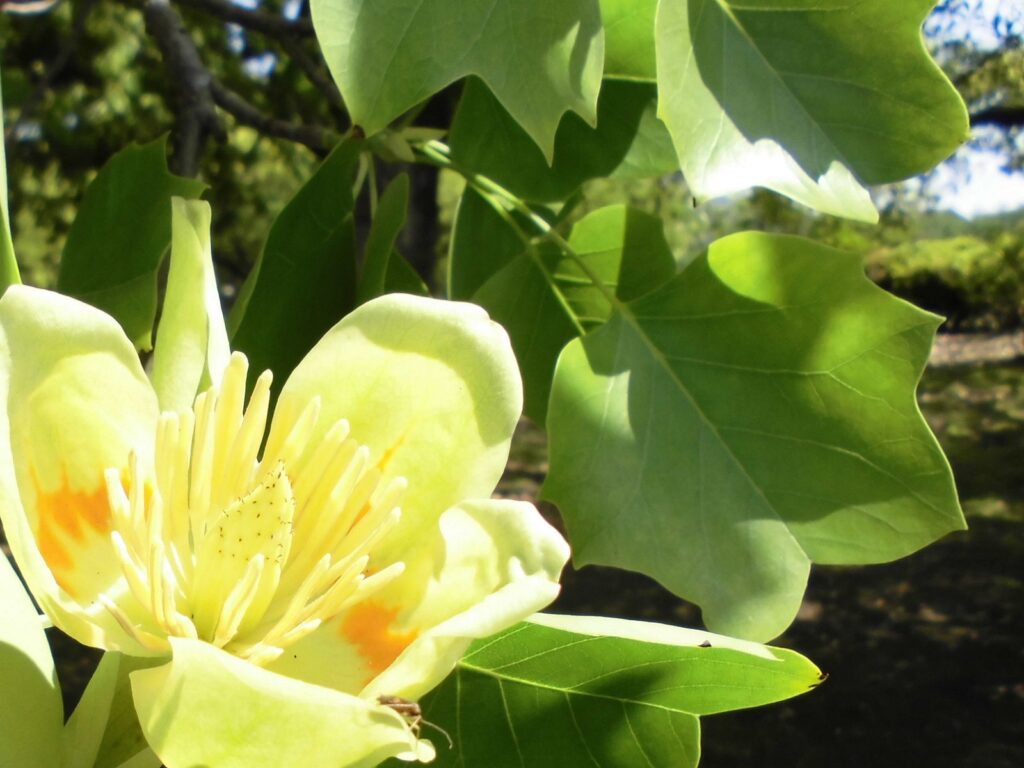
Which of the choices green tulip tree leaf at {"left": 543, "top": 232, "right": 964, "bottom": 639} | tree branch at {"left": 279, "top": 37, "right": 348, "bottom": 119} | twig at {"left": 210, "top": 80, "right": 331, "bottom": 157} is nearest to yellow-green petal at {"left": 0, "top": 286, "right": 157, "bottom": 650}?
green tulip tree leaf at {"left": 543, "top": 232, "right": 964, "bottom": 639}

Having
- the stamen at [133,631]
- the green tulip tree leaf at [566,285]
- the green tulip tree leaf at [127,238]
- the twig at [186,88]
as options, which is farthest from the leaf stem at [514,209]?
the stamen at [133,631]

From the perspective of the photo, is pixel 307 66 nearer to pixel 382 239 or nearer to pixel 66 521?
pixel 382 239

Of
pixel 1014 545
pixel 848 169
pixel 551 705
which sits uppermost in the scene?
pixel 848 169

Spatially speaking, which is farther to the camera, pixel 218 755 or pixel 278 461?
pixel 278 461

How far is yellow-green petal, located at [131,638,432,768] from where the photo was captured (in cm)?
45

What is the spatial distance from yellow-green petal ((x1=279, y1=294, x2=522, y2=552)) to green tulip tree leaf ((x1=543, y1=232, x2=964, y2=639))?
19 centimetres

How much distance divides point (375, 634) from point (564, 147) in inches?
20.6

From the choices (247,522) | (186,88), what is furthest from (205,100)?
(247,522)

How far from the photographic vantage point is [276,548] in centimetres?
64

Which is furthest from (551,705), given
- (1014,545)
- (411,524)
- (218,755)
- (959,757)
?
(1014,545)

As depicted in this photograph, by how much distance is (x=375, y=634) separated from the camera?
63 centimetres

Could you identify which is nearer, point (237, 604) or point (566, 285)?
point (237, 604)

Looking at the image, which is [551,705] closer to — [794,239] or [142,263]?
[794,239]

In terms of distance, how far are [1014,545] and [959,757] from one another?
300 cm
